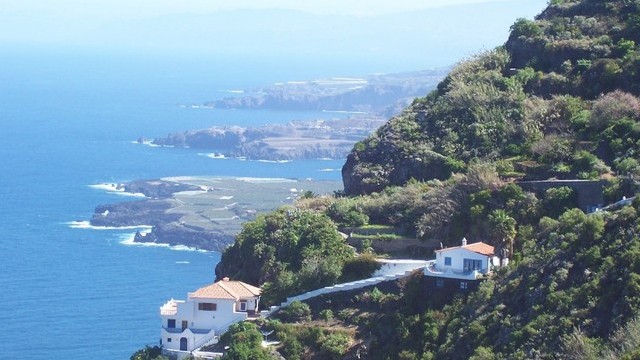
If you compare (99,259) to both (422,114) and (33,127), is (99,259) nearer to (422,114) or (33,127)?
(422,114)

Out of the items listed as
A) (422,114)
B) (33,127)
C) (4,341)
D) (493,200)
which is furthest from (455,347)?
(33,127)

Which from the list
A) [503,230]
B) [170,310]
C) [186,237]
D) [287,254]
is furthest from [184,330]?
[186,237]

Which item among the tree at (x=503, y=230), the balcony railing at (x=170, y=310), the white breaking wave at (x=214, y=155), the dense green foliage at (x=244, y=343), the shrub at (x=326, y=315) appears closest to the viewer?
the dense green foliage at (x=244, y=343)

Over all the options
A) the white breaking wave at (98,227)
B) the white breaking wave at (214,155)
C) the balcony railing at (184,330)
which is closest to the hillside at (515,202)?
the balcony railing at (184,330)

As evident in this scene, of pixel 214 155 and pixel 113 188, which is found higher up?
pixel 113 188

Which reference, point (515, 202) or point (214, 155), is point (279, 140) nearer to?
point (214, 155)

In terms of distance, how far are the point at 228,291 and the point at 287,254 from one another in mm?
3188

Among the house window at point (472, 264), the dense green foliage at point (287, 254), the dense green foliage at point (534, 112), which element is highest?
the dense green foliage at point (534, 112)

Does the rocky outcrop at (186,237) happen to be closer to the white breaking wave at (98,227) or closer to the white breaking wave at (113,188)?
the white breaking wave at (98,227)

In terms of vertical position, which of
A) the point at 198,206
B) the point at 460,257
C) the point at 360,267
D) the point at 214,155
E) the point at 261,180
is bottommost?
the point at 214,155

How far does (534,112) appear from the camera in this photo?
4722cm

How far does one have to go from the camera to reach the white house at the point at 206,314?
132 feet

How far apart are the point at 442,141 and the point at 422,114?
10.5 feet

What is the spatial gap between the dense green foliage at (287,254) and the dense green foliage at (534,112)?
16.2 feet
